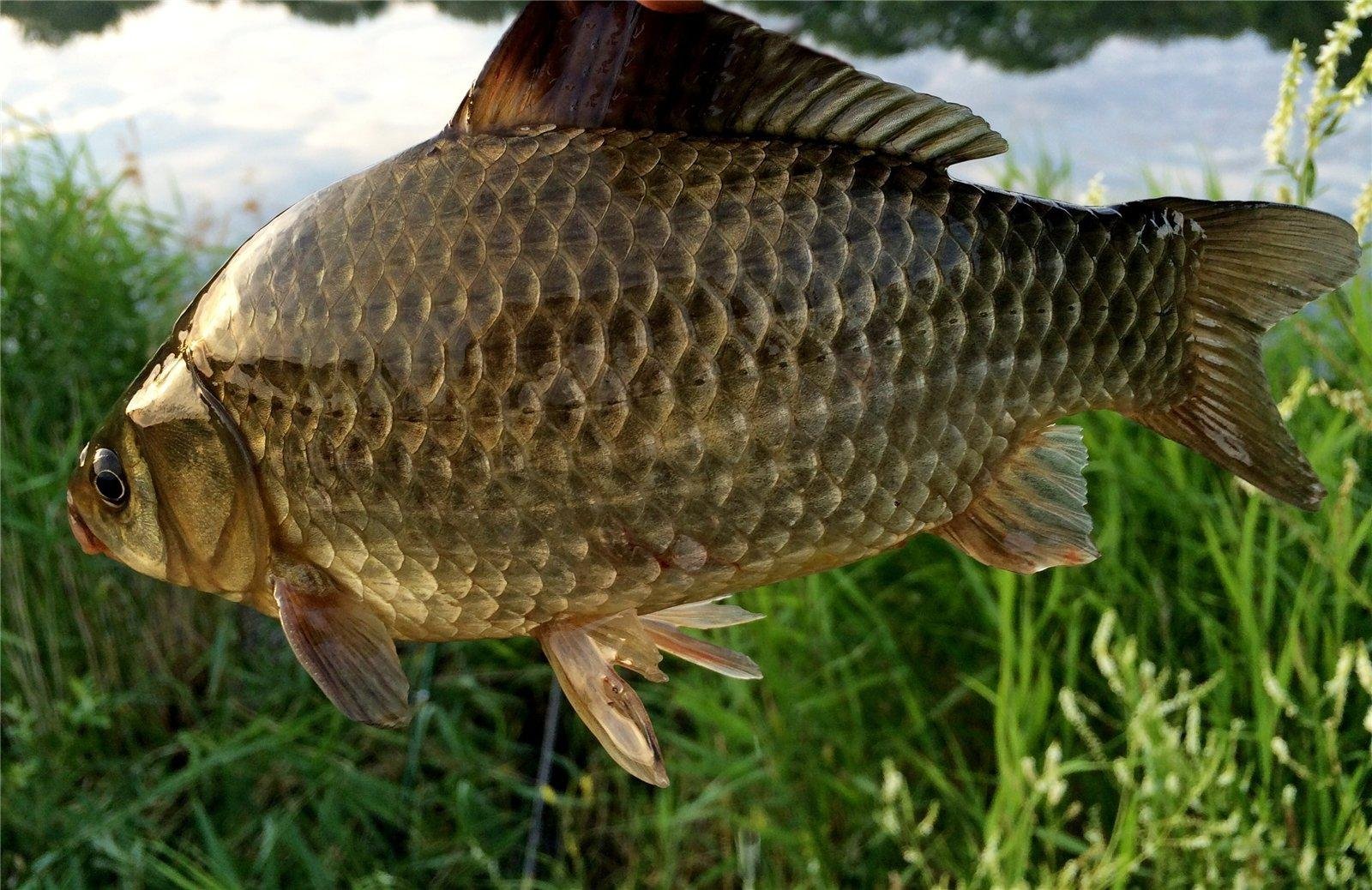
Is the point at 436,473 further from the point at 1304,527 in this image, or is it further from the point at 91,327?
the point at 91,327

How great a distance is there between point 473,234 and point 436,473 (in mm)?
172

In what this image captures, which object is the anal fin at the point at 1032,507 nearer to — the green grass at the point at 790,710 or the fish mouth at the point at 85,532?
the fish mouth at the point at 85,532

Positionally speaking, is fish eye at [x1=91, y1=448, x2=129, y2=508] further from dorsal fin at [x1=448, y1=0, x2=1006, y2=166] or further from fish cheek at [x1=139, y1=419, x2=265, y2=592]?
dorsal fin at [x1=448, y1=0, x2=1006, y2=166]

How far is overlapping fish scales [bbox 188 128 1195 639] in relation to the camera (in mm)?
808

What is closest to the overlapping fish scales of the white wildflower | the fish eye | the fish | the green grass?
the fish

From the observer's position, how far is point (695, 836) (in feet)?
9.37

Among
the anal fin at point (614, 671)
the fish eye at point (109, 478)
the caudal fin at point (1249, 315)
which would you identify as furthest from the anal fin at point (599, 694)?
the caudal fin at point (1249, 315)

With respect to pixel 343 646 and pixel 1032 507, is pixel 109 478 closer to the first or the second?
pixel 343 646

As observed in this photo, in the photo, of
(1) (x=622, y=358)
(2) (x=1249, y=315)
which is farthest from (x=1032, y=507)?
(1) (x=622, y=358)

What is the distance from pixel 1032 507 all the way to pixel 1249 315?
231mm

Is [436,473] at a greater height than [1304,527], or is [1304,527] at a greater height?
[436,473]

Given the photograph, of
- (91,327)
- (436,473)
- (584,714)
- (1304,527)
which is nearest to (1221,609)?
(1304,527)

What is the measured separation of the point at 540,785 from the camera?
2922 millimetres

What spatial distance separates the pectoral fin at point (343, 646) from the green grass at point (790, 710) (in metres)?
1.17
